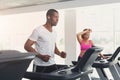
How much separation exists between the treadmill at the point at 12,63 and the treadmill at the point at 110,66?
2.25 metres

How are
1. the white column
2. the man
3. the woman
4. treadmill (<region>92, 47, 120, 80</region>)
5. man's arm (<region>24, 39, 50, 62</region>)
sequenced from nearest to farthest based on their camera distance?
man's arm (<region>24, 39, 50, 62</region>), the man, treadmill (<region>92, 47, 120, 80</region>), the woman, the white column

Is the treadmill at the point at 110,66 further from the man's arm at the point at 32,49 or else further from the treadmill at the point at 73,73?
the man's arm at the point at 32,49

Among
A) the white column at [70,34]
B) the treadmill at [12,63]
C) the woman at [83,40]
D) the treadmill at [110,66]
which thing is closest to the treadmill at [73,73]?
the treadmill at [12,63]

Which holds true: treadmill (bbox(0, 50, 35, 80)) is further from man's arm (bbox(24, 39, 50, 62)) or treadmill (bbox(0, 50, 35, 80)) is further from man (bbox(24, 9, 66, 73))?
man (bbox(24, 9, 66, 73))

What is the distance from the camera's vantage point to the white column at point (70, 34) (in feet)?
21.8

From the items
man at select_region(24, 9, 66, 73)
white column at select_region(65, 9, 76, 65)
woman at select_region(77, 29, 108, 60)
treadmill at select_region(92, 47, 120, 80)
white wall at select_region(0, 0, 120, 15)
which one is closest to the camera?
man at select_region(24, 9, 66, 73)

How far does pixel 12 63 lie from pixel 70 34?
552cm

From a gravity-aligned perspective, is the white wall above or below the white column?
above

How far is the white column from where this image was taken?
666 centimetres

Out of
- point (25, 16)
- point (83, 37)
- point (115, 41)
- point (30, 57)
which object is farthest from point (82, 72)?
point (25, 16)

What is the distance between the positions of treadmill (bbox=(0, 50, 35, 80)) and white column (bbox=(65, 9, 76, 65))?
208 inches

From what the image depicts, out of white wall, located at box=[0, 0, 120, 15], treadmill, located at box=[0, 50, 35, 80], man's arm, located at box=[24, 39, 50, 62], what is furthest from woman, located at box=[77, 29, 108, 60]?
treadmill, located at box=[0, 50, 35, 80]

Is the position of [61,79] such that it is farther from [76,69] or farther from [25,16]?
[25,16]

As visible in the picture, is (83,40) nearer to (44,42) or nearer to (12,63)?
(44,42)
